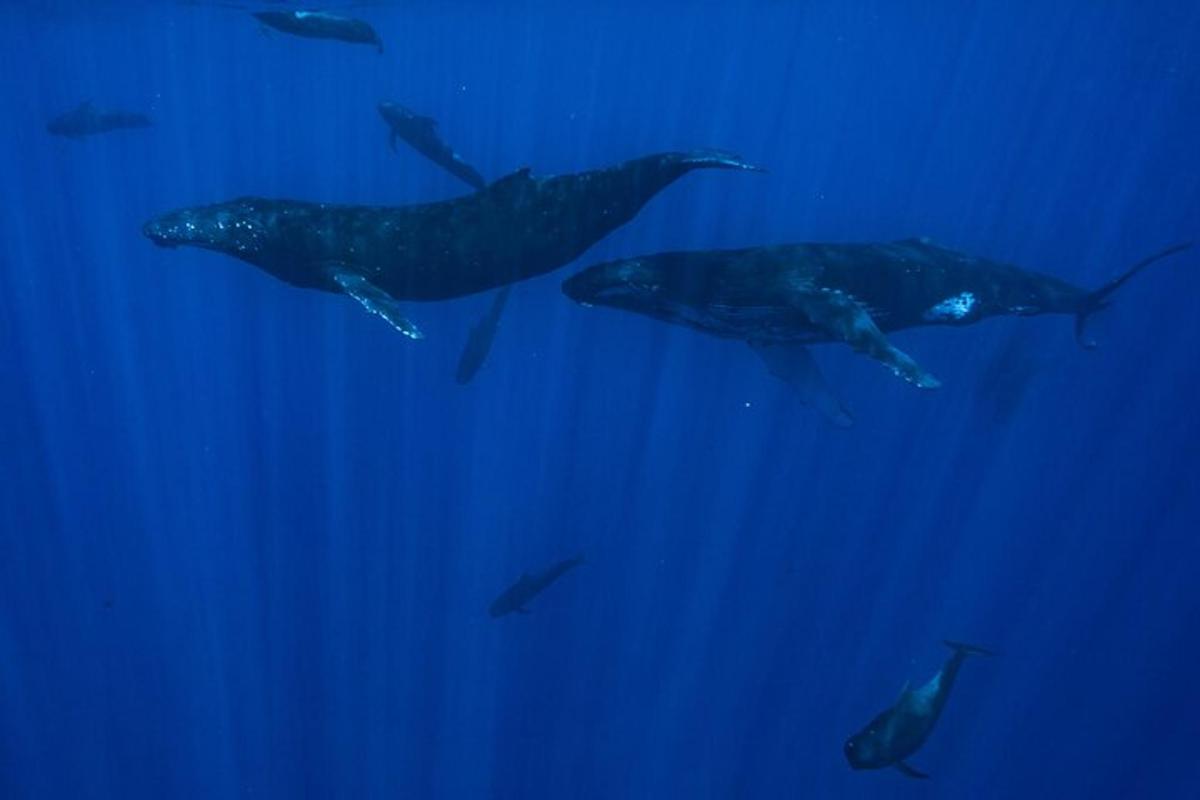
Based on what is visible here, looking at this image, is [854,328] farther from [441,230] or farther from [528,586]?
[528,586]

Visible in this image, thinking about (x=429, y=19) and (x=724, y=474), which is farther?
(x=429, y=19)

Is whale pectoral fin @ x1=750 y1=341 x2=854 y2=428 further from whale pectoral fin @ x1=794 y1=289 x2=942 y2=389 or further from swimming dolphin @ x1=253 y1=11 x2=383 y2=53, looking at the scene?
swimming dolphin @ x1=253 y1=11 x2=383 y2=53

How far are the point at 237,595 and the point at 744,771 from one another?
1009 cm

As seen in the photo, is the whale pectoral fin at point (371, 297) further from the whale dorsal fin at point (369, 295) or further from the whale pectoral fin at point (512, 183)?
the whale pectoral fin at point (512, 183)

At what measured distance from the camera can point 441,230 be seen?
23.5 feet

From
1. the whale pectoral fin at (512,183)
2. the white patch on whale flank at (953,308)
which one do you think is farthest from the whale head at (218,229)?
the white patch on whale flank at (953,308)

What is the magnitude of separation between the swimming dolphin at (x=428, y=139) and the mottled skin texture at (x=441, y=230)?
405 cm

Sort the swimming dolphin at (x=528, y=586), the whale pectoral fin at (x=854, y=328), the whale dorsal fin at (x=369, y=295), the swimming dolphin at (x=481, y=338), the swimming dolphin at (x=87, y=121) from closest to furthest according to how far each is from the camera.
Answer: the whale pectoral fin at (x=854, y=328)
the whale dorsal fin at (x=369, y=295)
the swimming dolphin at (x=528, y=586)
the swimming dolphin at (x=481, y=338)
the swimming dolphin at (x=87, y=121)

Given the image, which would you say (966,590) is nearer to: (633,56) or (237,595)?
(237,595)

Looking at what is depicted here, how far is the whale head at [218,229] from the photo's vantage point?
7.46m

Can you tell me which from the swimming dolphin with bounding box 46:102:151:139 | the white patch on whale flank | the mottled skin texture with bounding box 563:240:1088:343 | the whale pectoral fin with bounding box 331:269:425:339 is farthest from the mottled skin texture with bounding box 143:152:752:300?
the swimming dolphin with bounding box 46:102:151:139

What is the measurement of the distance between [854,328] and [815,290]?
708 mm

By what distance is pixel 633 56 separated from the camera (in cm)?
3684

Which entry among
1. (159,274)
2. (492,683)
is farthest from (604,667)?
(159,274)
